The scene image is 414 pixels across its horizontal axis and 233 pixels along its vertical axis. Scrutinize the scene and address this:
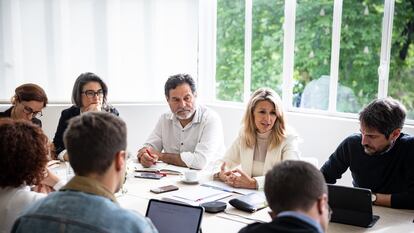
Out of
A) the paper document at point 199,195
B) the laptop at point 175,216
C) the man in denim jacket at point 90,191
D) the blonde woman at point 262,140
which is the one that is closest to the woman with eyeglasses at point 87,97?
the blonde woman at point 262,140

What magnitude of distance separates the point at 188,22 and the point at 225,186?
2766 millimetres

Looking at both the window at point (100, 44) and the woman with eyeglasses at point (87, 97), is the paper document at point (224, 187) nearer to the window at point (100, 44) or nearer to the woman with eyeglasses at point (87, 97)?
the woman with eyeglasses at point (87, 97)

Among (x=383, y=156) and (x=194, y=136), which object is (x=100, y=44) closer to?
(x=194, y=136)

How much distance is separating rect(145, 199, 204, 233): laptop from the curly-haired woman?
44cm

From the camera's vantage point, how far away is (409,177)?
2287mm

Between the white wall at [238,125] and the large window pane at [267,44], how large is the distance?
388 millimetres

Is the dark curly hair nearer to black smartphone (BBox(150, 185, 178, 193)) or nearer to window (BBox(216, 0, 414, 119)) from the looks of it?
black smartphone (BBox(150, 185, 178, 193))

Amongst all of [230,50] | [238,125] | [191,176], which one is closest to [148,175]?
[191,176]

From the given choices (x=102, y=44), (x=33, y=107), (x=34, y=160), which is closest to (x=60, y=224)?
(x=34, y=160)

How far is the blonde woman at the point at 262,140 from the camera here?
2777mm

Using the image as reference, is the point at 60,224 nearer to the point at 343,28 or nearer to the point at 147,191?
the point at 147,191

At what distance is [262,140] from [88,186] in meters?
1.81

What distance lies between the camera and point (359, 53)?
3748 mm

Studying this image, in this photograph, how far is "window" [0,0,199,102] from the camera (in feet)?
14.1
